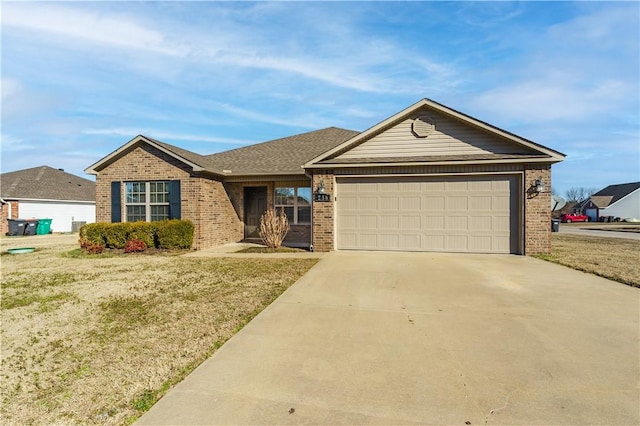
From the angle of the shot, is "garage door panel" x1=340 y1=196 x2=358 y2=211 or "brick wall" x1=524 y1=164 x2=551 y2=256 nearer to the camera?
"brick wall" x1=524 y1=164 x2=551 y2=256

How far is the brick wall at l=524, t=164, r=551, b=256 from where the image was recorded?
9812 mm

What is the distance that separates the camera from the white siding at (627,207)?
4803 centimetres

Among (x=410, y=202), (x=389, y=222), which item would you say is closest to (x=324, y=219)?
(x=389, y=222)

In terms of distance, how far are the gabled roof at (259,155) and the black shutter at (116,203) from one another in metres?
0.95

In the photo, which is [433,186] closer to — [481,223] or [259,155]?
[481,223]

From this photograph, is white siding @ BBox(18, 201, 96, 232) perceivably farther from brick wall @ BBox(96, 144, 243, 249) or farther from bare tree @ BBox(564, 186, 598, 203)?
bare tree @ BBox(564, 186, 598, 203)

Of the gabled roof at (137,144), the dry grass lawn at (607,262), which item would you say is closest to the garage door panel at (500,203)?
the dry grass lawn at (607,262)

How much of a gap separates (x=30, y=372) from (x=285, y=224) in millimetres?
8852

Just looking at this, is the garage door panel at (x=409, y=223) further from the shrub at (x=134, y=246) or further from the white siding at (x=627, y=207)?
the white siding at (x=627, y=207)

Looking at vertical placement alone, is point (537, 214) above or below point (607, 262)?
above

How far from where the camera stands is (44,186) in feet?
81.0

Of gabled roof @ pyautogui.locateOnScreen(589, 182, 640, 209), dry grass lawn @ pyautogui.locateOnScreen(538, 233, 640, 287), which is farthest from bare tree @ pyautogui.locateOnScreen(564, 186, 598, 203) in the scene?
dry grass lawn @ pyautogui.locateOnScreen(538, 233, 640, 287)

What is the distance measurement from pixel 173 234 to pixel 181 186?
186cm

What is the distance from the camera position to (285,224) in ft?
39.1
